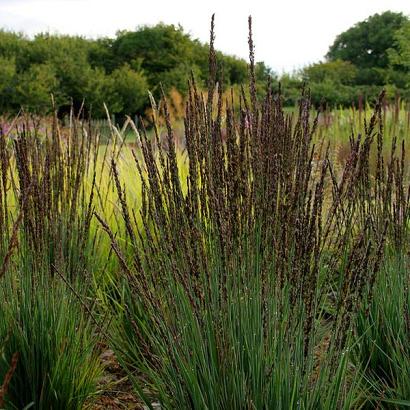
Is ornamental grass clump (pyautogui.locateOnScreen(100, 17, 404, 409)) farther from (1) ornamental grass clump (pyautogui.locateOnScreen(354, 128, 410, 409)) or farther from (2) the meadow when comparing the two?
(1) ornamental grass clump (pyautogui.locateOnScreen(354, 128, 410, 409))

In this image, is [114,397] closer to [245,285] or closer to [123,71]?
[245,285]

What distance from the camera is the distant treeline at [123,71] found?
72.9ft

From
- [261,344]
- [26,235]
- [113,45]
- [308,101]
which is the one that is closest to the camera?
[261,344]

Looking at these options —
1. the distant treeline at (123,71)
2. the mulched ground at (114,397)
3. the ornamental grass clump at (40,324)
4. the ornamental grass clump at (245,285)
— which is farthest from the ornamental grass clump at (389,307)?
the distant treeline at (123,71)

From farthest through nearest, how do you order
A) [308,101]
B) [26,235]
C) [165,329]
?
[26,235], [308,101], [165,329]

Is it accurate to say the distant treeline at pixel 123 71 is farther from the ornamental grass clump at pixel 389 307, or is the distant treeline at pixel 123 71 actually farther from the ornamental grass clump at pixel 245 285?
the ornamental grass clump at pixel 245 285

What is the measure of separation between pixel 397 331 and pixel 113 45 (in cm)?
2808

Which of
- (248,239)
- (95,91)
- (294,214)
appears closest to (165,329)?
(248,239)

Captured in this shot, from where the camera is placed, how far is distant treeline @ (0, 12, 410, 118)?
2222 centimetres

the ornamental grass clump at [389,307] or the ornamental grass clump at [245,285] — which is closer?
the ornamental grass clump at [245,285]

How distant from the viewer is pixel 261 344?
1.75m

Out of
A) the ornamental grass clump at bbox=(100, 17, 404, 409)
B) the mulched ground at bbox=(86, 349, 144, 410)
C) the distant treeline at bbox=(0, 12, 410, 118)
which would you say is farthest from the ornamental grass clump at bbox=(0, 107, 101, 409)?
the distant treeline at bbox=(0, 12, 410, 118)

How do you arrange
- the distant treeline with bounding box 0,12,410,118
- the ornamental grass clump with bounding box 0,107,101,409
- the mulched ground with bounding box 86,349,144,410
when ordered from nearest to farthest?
the ornamental grass clump with bounding box 0,107,101,409 < the mulched ground with bounding box 86,349,144,410 < the distant treeline with bounding box 0,12,410,118

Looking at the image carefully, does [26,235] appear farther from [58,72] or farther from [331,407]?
[58,72]
